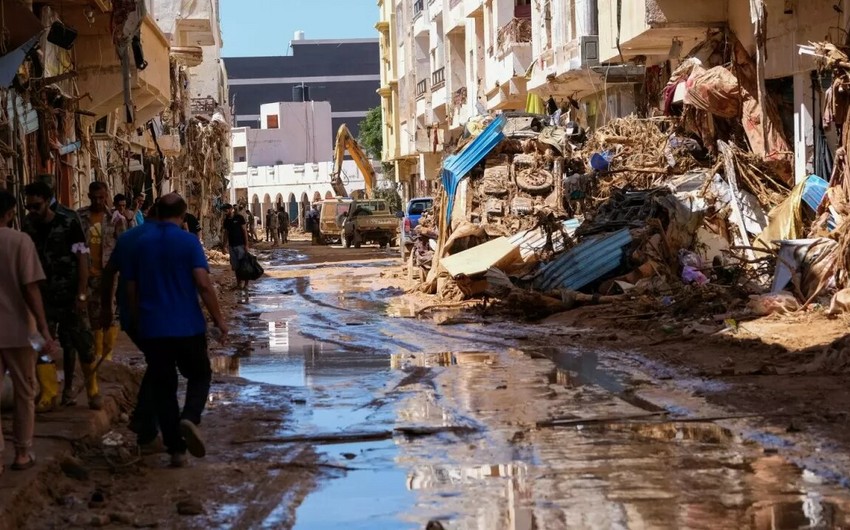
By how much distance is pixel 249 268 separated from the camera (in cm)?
2548

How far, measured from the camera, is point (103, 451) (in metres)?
8.75

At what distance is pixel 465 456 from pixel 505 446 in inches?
15.4

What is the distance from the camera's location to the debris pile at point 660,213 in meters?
16.4

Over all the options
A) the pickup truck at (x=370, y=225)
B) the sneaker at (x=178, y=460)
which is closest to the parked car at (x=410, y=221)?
the pickup truck at (x=370, y=225)

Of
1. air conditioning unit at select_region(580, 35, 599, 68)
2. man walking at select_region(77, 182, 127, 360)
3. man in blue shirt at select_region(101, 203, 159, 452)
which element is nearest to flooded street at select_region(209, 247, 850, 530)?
man in blue shirt at select_region(101, 203, 159, 452)

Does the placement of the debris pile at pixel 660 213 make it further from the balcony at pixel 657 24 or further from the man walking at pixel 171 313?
the man walking at pixel 171 313

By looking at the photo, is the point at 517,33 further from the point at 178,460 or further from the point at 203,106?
the point at 178,460

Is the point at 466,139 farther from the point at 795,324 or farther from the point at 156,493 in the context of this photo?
the point at 156,493

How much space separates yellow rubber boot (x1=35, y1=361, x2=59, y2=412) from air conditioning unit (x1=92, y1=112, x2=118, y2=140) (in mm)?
17723

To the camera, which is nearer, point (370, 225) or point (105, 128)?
point (105, 128)

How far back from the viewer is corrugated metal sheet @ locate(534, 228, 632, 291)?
1955 centimetres

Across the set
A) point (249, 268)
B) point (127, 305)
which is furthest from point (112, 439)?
point (249, 268)

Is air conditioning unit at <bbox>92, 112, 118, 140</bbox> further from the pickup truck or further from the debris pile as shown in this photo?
the pickup truck

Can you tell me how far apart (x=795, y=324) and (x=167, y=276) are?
8.35 m
